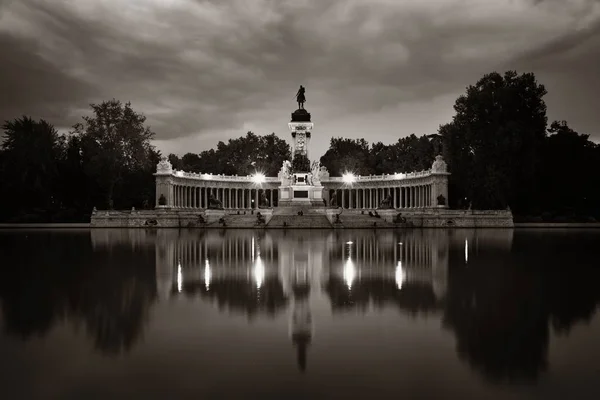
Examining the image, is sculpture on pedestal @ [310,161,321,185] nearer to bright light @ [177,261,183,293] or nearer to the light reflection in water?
the light reflection in water

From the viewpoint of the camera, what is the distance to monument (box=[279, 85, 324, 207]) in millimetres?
72188

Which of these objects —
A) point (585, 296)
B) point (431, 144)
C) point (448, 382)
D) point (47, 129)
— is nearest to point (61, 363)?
point (448, 382)

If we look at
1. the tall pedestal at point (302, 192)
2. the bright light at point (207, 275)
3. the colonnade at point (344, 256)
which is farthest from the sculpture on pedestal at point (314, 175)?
the bright light at point (207, 275)

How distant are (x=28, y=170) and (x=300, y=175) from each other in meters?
37.8

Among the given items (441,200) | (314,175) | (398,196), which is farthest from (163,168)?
(398,196)

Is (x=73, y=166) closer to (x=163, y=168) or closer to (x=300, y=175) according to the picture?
(x=163, y=168)

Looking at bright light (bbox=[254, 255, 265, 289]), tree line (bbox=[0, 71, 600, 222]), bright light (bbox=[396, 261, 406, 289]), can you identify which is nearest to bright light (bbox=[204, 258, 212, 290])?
bright light (bbox=[254, 255, 265, 289])

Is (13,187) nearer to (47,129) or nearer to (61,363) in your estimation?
(47,129)

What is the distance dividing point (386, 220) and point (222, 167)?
5895 cm

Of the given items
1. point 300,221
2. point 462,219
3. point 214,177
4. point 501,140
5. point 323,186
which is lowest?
point 462,219

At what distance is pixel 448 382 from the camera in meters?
6.24

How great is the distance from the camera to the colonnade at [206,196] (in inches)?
3221

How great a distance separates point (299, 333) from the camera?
8523 millimetres

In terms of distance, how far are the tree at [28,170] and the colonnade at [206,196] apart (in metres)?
17.8
